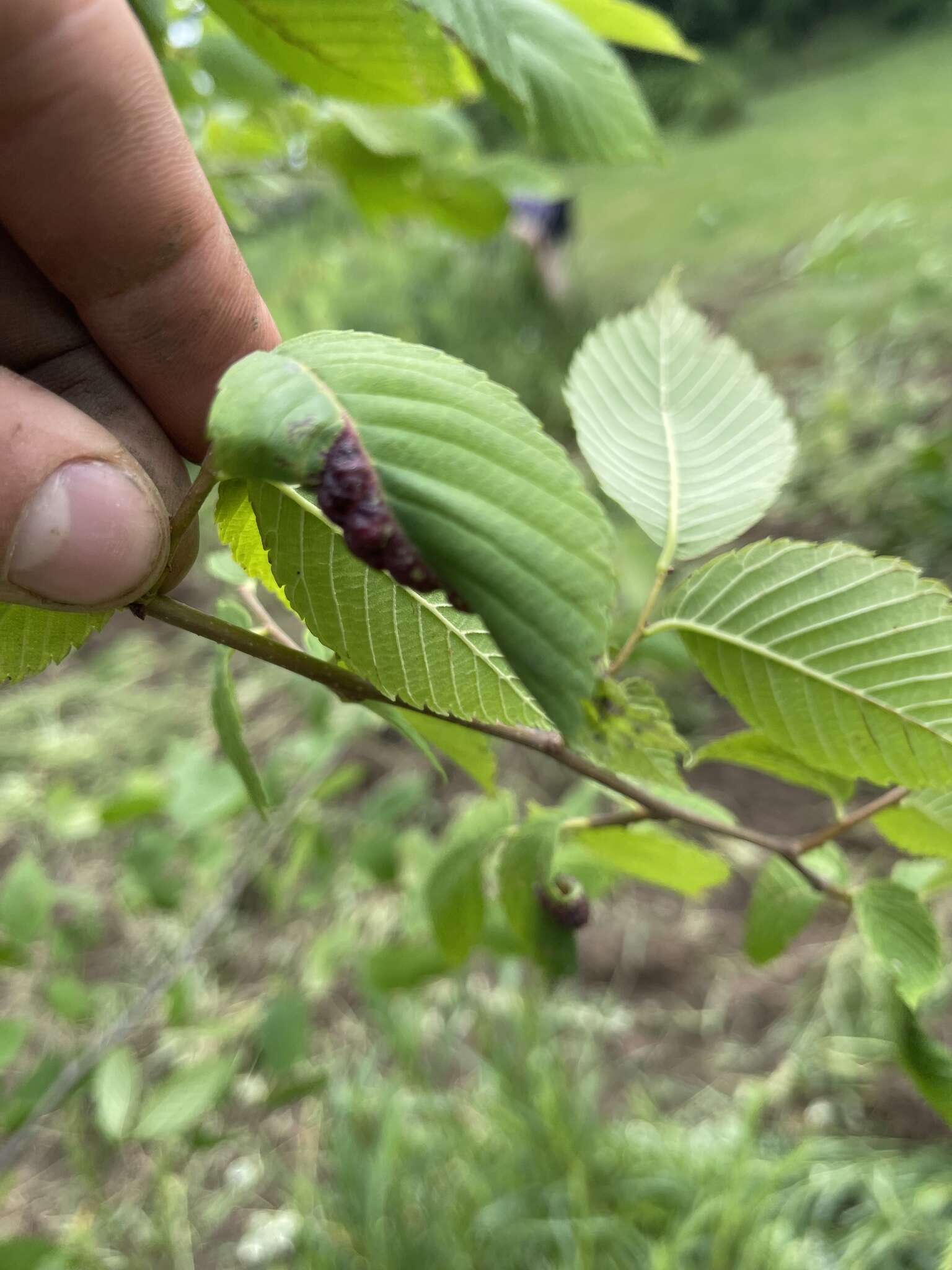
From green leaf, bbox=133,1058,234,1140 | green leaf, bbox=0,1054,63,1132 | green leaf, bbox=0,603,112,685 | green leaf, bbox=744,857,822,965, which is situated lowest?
green leaf, bbox=133,1058,234,1140

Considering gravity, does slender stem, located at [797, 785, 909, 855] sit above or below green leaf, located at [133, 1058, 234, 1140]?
above

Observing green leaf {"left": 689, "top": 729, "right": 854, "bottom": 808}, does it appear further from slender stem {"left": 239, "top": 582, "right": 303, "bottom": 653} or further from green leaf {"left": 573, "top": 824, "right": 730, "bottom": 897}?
slender stem {"left": 239, "top": 582, "right": 303, "bottom": 653}

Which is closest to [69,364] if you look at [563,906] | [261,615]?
[261,615]

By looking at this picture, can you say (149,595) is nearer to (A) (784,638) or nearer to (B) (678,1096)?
(A) (784,638)

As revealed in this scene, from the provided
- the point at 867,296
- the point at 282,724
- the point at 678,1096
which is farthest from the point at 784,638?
the point at 867,296

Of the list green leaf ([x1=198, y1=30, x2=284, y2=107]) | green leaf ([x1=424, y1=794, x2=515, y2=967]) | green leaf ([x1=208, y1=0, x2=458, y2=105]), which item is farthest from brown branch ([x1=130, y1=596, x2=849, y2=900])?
green leaf ([x1=198, y1=30, x2=284, y2=107])

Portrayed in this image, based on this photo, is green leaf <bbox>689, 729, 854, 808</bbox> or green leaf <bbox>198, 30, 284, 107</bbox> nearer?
green leaf <bbox>689, 729, 854, 808</bbox>

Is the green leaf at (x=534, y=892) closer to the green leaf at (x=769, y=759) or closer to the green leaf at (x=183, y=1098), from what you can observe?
the green leaf at (x=769, y=759)
